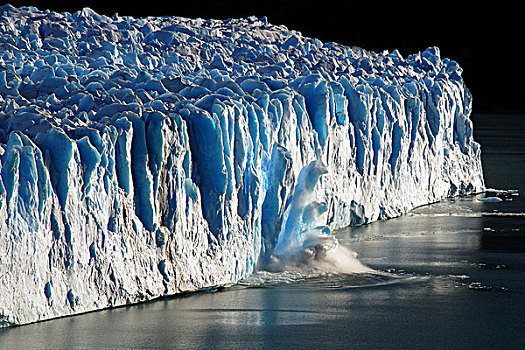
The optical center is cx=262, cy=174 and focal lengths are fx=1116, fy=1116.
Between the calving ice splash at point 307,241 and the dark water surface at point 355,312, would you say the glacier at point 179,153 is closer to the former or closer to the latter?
the calving ice splash at point 307,241

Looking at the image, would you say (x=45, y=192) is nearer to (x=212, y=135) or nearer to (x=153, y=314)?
(x=153, y=314)

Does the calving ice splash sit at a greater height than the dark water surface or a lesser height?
greater

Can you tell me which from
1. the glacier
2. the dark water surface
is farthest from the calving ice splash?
the dark water surface

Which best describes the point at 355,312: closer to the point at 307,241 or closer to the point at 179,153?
the point at 307,241

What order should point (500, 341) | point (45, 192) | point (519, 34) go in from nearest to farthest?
point (45, 192), point (500, 341), point (519, 34)

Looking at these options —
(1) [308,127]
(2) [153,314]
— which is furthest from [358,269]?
(2) [153,314]

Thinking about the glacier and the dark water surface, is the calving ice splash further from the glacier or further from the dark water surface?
the dark water surface

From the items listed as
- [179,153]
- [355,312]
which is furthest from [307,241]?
[179,153]

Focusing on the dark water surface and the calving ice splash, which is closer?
the dark water surface
